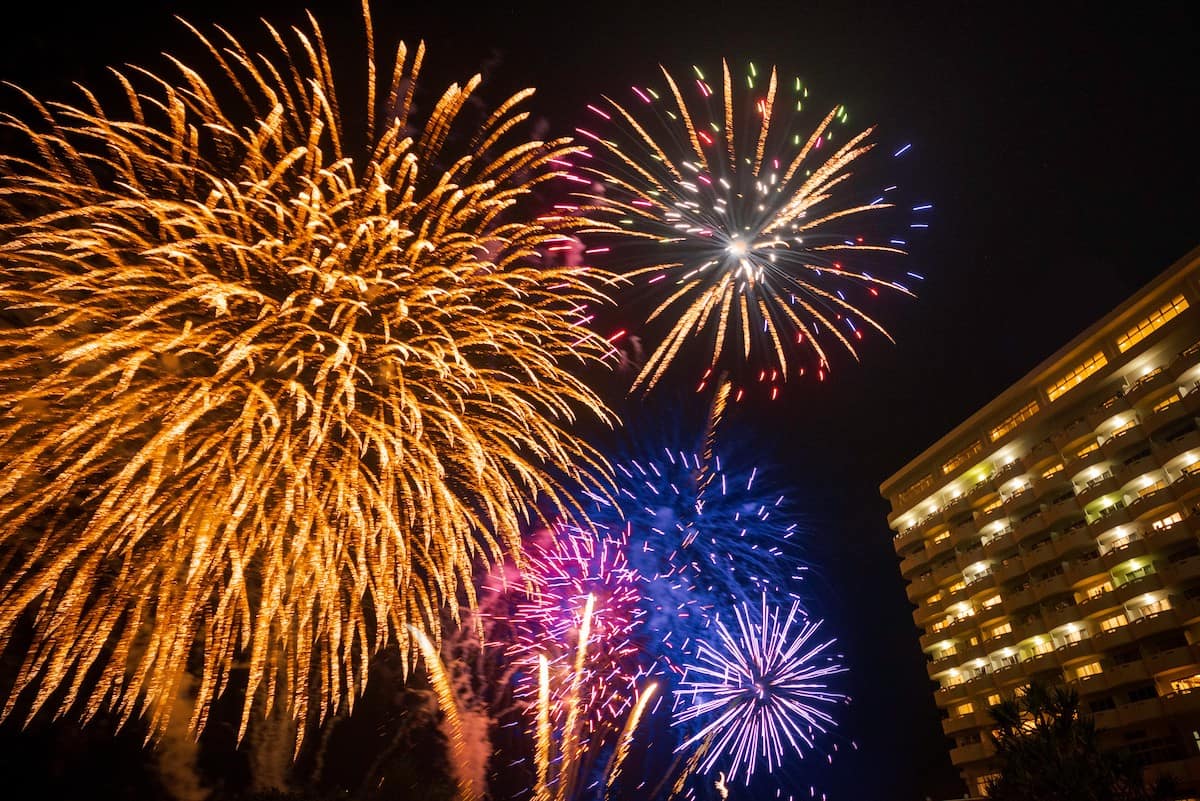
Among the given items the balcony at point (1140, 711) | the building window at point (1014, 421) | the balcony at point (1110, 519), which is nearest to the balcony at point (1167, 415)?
the balcony at point (1110, 519)

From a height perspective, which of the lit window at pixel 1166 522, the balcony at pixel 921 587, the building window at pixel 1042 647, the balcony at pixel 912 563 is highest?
the balcony at pixel 912 563

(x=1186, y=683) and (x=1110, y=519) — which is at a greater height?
(x=1110, y=519)

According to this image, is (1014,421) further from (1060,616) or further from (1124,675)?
(1124,675)

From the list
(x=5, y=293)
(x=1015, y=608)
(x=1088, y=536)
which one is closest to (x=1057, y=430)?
(x=1088, y=536)

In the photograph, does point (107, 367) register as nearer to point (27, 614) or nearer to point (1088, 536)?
point (27, 614)

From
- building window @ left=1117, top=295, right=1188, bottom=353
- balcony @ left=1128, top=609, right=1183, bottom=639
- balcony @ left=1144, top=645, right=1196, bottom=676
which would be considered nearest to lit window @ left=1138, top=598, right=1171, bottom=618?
balcony @ left=1128, top=609, right=1183, bottom=639

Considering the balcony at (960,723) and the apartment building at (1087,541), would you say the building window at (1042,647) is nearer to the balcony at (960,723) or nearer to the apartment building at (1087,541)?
the apartment building at (1087,541)

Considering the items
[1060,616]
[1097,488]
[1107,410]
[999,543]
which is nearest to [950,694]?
[999,543]
